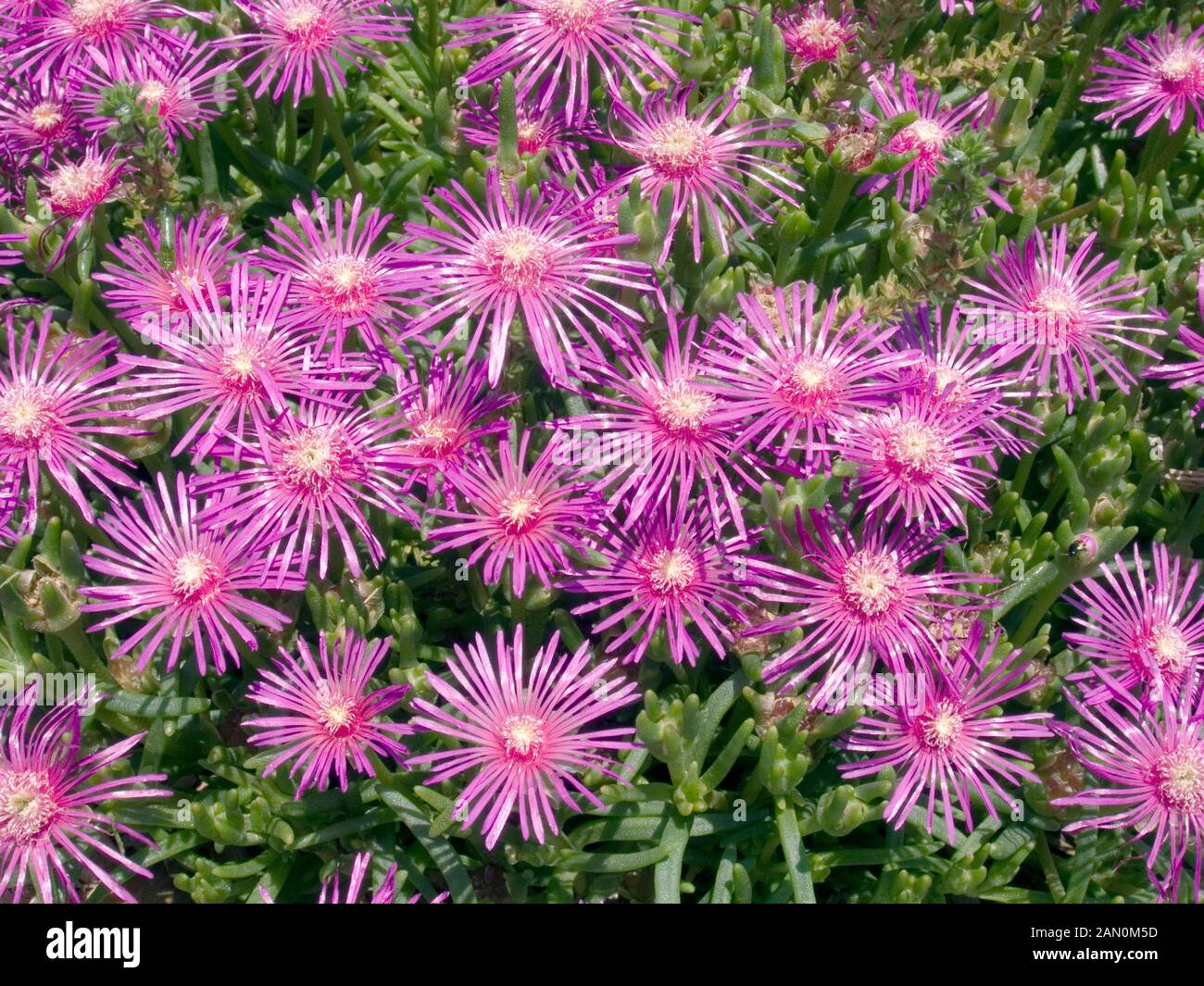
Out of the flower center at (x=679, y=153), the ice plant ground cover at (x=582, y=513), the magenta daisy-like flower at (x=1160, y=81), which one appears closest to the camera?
the ice plant ground cover at (x=582, y=513)

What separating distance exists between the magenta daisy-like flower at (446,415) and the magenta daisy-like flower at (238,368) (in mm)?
91

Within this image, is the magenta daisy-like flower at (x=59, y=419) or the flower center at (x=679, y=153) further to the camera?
the flower center at (x=679, y=153)

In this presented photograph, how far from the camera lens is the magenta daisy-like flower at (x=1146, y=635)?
5.00 ft

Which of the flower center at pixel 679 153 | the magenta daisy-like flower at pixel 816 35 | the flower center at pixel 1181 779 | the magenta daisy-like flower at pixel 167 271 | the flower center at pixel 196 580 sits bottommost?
the flower center at pixel 1181 779

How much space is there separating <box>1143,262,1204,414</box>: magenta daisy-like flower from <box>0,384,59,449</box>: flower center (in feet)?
5.18

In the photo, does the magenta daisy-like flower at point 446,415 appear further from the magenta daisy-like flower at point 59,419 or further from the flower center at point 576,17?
the flower center at point 576,17

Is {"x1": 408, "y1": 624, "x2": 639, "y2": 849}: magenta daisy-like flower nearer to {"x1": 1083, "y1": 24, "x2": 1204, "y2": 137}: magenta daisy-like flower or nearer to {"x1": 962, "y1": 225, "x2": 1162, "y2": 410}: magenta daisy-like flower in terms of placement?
{"x1": 962, "y1": 225, "x2": 1162, "y2": 410}: magenta daisy-like flower

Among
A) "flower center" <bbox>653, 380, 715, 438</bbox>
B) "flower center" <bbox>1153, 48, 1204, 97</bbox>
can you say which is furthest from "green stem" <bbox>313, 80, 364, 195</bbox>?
"flower center" <bbox>1153, 48, 1204, 97</bbox>

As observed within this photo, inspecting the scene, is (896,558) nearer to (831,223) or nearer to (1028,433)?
(1028,433)

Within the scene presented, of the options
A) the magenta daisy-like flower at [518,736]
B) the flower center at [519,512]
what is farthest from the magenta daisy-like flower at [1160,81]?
the magenta daisy-like flower at [518,736]

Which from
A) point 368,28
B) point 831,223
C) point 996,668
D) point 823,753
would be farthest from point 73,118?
point 996,668

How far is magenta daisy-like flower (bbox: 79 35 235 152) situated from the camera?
176cm
